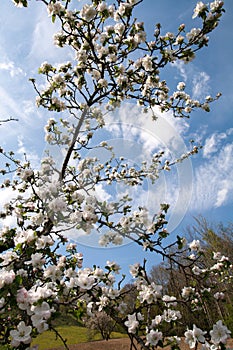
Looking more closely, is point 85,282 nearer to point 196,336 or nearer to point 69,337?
point 196,336

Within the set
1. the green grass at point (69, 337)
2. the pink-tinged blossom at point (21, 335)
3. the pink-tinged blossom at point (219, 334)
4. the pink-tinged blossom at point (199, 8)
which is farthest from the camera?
the green grass at point (69, 337)

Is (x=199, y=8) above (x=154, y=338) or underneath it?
above

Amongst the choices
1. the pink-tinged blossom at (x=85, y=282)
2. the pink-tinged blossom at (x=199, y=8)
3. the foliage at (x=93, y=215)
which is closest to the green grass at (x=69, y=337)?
the foliage at (x=93, y=215)

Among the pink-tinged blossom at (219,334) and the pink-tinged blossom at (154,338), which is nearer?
the pink-tinged blossom at (219,334)

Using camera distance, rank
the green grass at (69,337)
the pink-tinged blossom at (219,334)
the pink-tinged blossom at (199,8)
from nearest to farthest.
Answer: the pink-tinged blossom at (219,334), the pink-tinged blossom at (199,8), the green grass at (69,337)

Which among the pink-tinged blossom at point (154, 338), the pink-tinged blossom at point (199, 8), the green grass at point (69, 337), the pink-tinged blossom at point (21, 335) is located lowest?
the pink-tinged blossom at point (154, 338)

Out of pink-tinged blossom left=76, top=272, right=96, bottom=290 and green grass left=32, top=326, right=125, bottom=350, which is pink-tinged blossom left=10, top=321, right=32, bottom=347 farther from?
green grass left=32, top=326, right=125, bottom=350

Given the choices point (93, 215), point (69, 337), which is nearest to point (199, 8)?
point (93, 215)

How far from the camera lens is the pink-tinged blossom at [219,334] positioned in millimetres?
1572

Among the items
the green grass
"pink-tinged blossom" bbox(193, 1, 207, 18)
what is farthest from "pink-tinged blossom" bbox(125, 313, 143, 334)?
the green grass

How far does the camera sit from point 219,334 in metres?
1.61

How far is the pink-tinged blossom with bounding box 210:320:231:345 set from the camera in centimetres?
157

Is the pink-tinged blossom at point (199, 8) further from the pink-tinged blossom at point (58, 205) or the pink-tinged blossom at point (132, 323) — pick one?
the pink-tinged blossom at point (132, 323)

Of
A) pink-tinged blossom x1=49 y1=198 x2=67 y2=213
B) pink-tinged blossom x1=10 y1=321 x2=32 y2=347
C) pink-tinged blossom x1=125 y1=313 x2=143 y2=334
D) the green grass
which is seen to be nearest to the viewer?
pink-tinged blossom x1=10 y1=321 x2=32 y2=347
